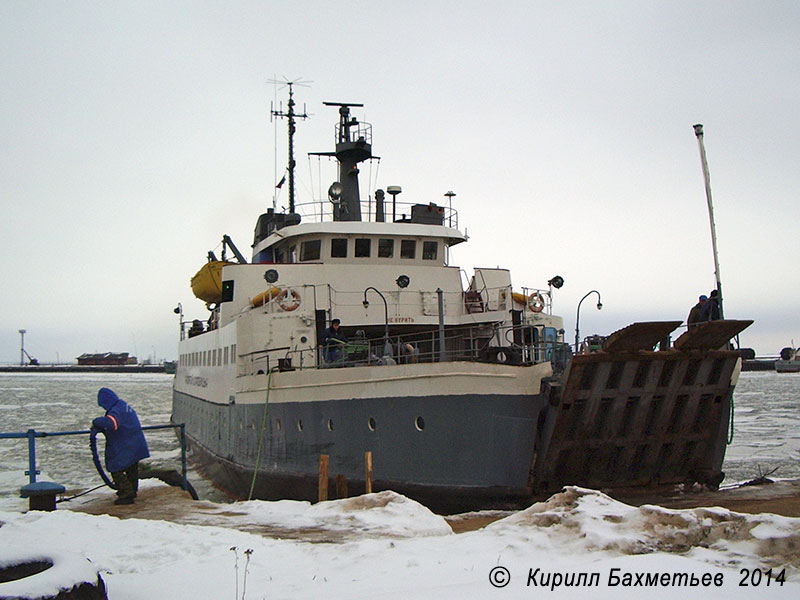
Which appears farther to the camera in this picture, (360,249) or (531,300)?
(360,249)

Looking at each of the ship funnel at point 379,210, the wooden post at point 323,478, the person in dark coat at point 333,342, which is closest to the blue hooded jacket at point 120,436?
the wooden post at point 323,478

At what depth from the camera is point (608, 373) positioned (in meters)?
12.6

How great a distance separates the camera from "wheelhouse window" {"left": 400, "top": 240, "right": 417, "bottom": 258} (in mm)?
21016

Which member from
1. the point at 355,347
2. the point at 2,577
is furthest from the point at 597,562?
the point at 355,347

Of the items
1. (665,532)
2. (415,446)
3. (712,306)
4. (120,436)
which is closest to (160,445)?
(415,446)

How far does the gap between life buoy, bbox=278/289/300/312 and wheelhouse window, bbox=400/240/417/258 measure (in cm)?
433

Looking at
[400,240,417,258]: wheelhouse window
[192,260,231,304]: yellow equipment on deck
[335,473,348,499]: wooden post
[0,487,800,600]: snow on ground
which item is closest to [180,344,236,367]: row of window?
[192,260,231,304]: yellow equipment on deck

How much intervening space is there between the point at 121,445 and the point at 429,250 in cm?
1187

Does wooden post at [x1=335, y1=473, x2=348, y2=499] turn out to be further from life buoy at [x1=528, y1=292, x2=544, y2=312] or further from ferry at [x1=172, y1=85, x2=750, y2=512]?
life buoy at [x1=528, y1=292, x2=544, y2=312]

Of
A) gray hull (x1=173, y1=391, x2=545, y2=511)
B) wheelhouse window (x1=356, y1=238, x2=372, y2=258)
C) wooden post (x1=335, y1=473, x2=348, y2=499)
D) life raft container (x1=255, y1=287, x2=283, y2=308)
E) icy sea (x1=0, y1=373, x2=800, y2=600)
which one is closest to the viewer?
icy sea (x1=0, y1=373, x2=800, y2=600)

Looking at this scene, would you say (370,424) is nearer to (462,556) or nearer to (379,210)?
(462,556)

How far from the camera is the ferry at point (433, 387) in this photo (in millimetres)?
12828

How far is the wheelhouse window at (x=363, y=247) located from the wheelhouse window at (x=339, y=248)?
1.16ft

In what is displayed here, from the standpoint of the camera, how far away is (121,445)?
11.3 metres
